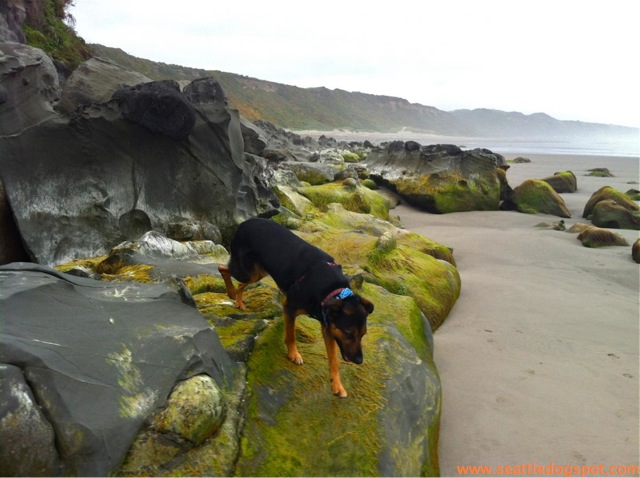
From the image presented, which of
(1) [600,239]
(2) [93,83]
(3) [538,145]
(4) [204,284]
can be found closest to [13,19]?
(2) [93,83]

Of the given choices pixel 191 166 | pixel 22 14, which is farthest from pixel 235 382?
pixel 22 14

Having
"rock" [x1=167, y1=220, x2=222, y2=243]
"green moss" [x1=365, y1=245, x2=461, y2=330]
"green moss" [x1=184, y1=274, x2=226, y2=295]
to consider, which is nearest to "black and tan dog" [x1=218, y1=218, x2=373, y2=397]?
"green moss" [x1=184, y1=274, x2=226, y2=295]

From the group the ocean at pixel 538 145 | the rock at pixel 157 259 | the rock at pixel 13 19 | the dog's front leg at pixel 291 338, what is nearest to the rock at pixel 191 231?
the rock at pixel 157 259

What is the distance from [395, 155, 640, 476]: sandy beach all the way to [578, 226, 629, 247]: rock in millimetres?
681

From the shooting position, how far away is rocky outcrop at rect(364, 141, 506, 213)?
606 inches

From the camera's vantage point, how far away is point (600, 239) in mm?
10797

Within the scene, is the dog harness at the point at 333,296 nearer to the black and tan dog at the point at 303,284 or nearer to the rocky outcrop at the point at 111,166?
the black and tan dog at the point at 303,284

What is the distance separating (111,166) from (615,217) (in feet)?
45.2

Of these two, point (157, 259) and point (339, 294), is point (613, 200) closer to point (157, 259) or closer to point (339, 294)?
point (339, 294)

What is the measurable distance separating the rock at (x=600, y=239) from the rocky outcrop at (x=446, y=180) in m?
4.80

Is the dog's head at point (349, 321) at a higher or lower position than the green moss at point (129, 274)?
higher

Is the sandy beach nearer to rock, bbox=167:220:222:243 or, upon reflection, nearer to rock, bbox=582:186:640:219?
rock, bbox=167:220:222:243

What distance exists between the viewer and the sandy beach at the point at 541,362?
3.80 meters

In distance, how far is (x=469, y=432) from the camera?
402 centimetres
